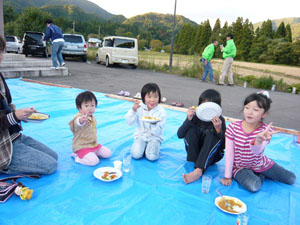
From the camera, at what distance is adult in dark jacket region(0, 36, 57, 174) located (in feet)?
6.48

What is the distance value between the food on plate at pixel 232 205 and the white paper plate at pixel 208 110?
80 cm

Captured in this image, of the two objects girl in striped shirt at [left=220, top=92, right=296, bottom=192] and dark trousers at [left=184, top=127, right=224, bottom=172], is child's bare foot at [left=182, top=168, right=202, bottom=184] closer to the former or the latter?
dark trousers at [left=184, top=127, right=224, bottom=172]

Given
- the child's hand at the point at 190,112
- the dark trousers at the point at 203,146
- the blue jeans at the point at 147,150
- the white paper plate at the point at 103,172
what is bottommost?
the white paper plate at the point at 103,172

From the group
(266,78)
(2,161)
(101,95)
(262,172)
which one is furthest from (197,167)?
(266,78)

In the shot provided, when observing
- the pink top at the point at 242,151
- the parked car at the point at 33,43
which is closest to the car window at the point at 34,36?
the parked car at the point at 33,43

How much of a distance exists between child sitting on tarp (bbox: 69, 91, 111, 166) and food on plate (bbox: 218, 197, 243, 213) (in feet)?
4.60

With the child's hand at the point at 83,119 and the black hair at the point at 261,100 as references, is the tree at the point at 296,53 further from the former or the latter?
the child's hand at the point at 83,119

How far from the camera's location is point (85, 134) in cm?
274

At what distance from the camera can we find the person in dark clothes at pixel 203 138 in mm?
2486

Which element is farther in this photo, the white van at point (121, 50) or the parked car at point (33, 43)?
the parked car at point (33, 43)

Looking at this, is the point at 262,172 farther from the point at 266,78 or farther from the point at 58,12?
the point at 58,12

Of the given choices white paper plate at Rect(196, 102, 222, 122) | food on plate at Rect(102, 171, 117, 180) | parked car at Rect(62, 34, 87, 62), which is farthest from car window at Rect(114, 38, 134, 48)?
food on plate at Rect(102, 171, 117, 180)

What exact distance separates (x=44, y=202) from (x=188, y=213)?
1211 millimetres

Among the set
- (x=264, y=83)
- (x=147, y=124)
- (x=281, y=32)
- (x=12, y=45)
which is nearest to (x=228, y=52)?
(x=264, y=83)
